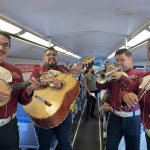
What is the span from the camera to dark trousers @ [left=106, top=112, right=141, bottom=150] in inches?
134

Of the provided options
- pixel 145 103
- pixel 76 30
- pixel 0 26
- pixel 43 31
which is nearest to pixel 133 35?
pixel 76 30

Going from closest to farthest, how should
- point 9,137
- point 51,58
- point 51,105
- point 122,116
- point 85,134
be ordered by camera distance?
1. point 9,137
2. point 122,116
3. point 51,105
4. point 51,58
5. point 85,134

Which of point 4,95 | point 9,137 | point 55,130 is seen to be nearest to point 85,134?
point 55,130

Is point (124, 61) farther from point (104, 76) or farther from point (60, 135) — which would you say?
point (60, 135)

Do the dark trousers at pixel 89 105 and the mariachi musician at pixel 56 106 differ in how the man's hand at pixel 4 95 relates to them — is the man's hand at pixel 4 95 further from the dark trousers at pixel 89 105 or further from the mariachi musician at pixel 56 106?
the dark trousers at pixel 89 105

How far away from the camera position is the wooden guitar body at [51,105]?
3416 millimetres

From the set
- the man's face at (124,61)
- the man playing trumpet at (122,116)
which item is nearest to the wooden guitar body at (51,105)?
the man playing trumpet at (122,116)

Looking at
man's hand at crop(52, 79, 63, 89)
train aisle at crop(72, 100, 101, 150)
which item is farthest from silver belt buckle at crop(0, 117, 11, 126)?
train aisle at crop(72, 100, 101, 150)

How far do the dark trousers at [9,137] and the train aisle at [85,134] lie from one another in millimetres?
2709

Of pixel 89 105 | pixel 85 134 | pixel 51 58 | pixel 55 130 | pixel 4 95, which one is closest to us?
pixel 4 95

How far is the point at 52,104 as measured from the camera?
139 inches

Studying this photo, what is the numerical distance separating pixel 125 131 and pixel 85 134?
2.82 metres

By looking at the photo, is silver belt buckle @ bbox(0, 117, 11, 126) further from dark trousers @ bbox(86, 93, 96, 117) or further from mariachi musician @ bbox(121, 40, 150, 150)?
dark trousers @ bbox(86, 93, 96, 117)

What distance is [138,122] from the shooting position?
11.4 feet
